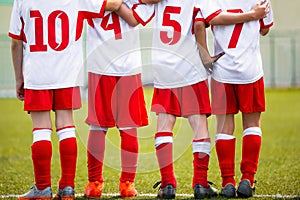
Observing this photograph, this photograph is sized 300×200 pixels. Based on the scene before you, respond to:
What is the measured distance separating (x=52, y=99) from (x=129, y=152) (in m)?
0.75

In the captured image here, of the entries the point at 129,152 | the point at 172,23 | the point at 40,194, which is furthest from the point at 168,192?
the point at 172,23

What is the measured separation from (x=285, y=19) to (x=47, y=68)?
70.0 feet

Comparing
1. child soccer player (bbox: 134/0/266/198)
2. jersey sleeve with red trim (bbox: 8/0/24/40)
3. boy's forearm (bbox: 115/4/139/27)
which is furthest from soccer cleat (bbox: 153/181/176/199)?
jersey sleeve with red trim (bbox: 8/0/24/40)

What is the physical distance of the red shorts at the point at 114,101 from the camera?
533 centimetres

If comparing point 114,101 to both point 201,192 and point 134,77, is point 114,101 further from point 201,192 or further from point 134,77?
point 201,192

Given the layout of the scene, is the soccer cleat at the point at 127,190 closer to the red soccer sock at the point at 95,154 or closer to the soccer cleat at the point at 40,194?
the red soccer sock at the point at 95,154

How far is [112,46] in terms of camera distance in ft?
17.4

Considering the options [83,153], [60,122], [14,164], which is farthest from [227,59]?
[83,153]

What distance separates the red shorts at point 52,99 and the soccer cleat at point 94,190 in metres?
0.64

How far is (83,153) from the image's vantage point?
27.1 ft

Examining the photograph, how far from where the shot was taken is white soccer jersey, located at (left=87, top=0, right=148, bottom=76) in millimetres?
5262

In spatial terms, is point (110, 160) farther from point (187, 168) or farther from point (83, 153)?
point (83, 153)

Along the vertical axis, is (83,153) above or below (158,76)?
below

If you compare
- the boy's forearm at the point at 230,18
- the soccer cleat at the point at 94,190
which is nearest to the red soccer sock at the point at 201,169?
the soccer cleat at the point at 94,190
